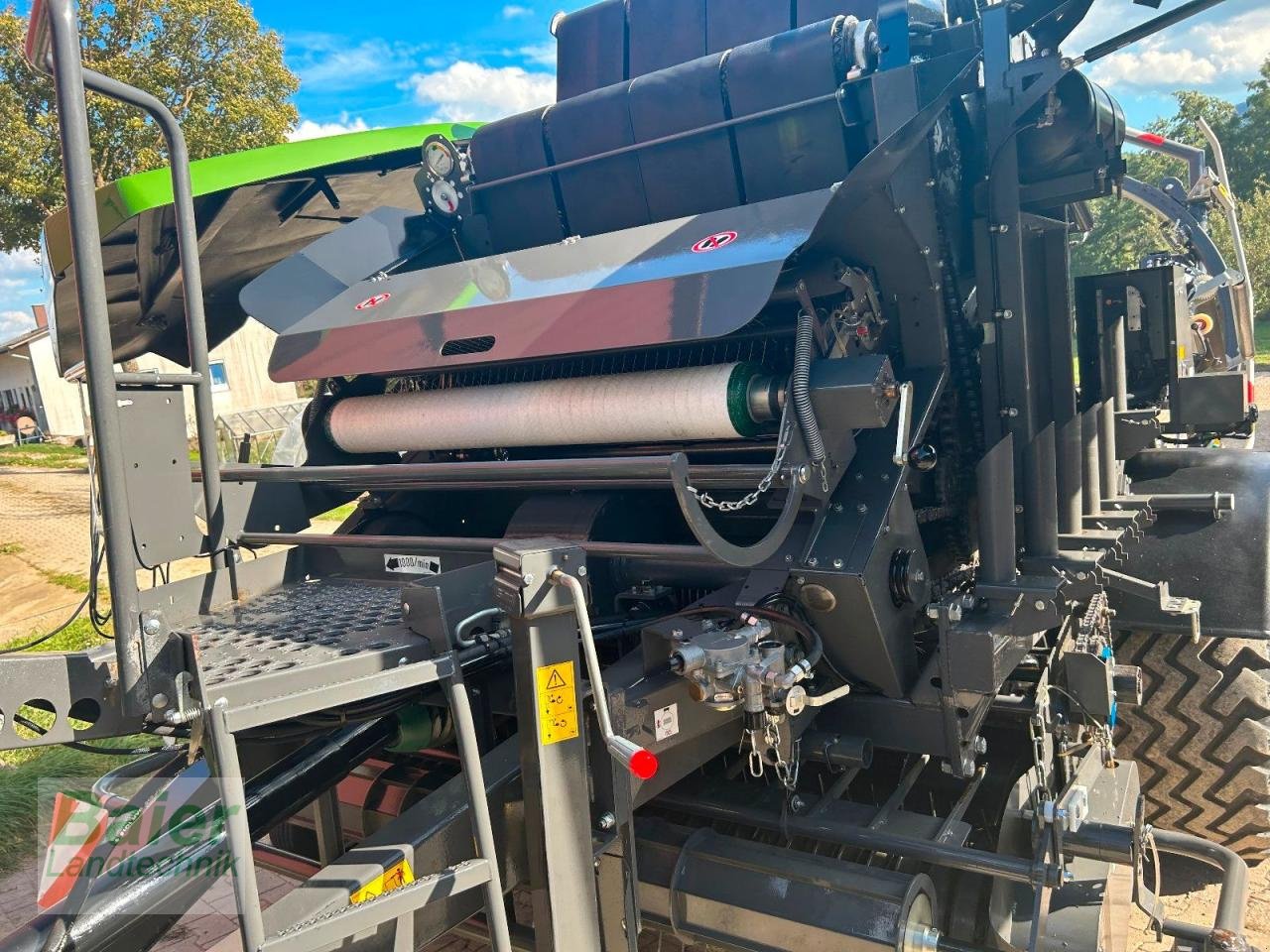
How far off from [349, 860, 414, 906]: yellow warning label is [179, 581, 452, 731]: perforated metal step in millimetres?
328

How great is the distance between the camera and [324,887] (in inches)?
70.8

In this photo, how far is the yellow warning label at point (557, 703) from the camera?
1.96 meters

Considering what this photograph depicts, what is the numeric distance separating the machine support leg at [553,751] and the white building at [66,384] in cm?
1951

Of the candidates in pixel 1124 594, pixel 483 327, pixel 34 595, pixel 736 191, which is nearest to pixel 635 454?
pixel 483 327

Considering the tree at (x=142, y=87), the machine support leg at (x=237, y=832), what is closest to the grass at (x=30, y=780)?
the machine support leg at (x=237, y=832)

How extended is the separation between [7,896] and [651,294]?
3.63 m

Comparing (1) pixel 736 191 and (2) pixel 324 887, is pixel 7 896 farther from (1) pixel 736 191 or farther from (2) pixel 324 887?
(1) pixel 736 191

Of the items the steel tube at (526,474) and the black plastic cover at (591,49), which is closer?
the steel tube at (526,474)

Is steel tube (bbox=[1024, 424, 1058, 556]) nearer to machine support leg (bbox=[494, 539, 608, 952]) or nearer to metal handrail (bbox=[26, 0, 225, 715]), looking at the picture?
machine support leg (bbox=[494, 539, 608, 952])

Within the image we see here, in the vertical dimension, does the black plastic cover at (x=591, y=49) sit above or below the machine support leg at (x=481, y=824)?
above

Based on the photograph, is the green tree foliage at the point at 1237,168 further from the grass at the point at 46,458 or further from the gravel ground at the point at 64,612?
the grass at the point at 46,458

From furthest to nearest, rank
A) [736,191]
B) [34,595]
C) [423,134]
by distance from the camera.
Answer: [34,595], [423,134], [736,191]

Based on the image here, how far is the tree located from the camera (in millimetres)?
11208

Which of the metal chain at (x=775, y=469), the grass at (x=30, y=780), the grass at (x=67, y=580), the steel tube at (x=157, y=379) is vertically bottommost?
the grass at (x=30, y=780)
